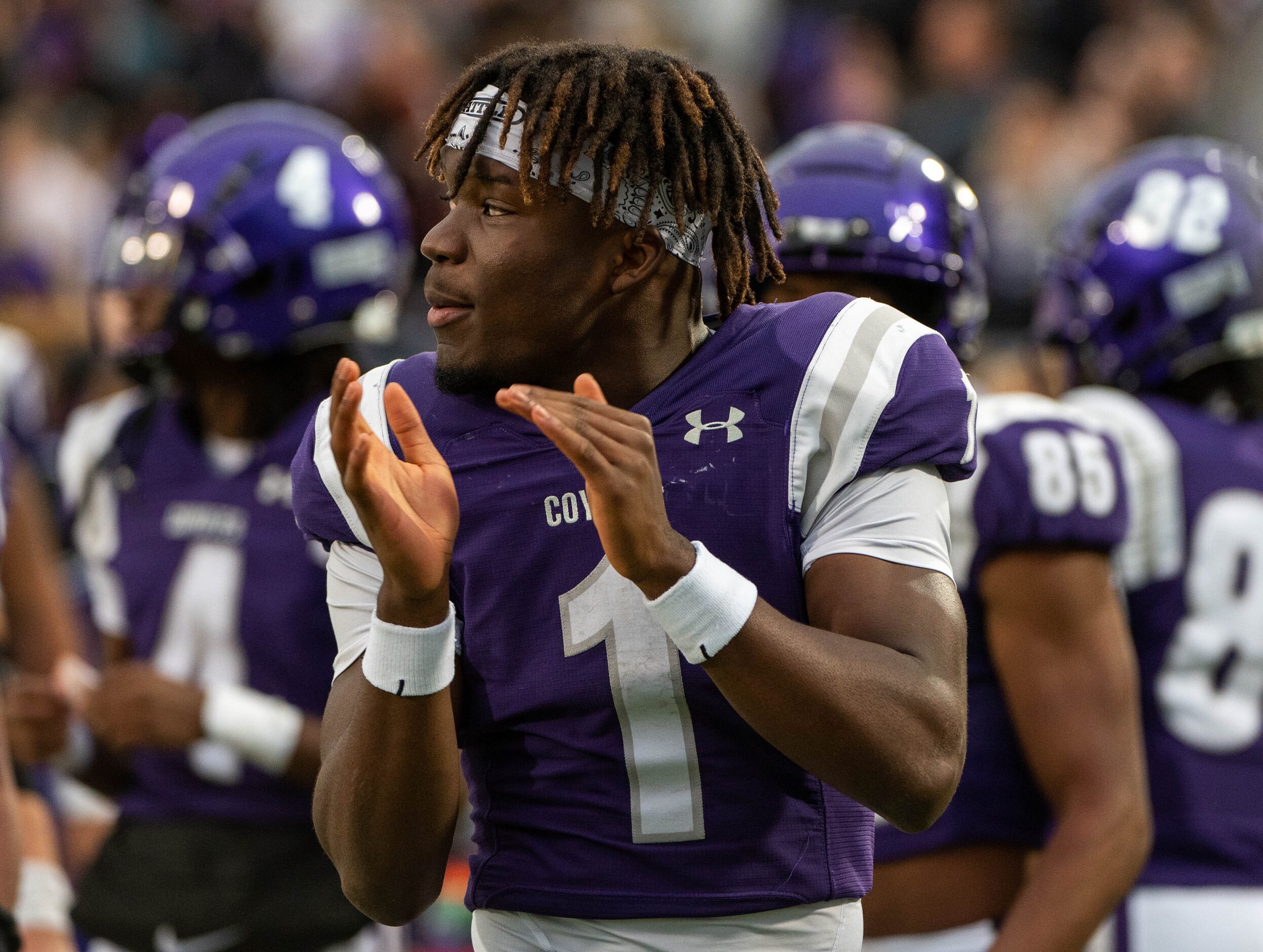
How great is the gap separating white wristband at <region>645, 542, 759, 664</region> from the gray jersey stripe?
258 mm

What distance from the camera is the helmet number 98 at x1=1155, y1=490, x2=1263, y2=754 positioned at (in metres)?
2.82

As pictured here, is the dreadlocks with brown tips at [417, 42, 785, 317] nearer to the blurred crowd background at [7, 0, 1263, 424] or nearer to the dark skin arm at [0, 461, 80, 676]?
the dark skin arm at [0, 461, 80, 676]

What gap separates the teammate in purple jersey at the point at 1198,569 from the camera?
2.77 metres

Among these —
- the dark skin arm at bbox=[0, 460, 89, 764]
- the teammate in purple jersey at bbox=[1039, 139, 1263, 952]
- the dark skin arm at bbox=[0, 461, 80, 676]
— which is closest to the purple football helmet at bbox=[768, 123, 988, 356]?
the teammate in purple jersey at bbox=[1039, 139, 1263, 952]

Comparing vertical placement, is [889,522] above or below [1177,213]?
above

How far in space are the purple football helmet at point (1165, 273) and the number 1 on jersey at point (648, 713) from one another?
1.69 m

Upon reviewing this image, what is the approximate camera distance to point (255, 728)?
3.00 m

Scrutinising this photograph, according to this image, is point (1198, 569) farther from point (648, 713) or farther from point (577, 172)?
point (577, 172)

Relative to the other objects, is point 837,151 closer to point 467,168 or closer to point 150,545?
point 467,168

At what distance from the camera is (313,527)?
2.01m

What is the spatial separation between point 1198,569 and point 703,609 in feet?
4.93

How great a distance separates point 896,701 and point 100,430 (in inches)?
89.3

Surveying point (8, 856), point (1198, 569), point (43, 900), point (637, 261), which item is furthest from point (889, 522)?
point (43, 900)

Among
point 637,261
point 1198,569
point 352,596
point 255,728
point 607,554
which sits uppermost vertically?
point 637,261
